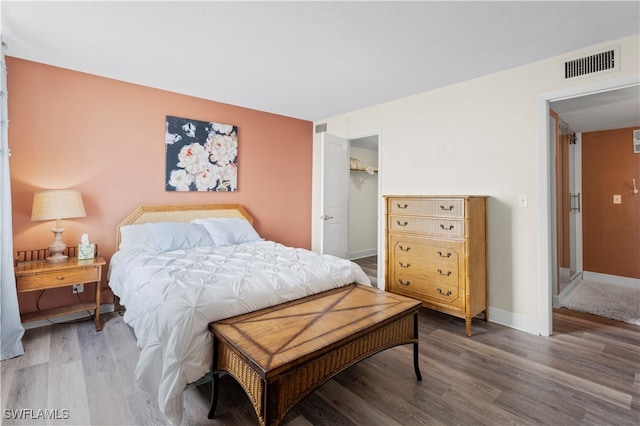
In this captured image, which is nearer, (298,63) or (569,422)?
(569,422)

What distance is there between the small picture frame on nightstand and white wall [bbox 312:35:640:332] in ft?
11.2

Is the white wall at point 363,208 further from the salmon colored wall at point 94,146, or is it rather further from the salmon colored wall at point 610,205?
the salmon colored wall at point 610,205

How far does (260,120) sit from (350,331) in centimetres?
357

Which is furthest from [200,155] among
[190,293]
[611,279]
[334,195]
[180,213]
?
[611,279]

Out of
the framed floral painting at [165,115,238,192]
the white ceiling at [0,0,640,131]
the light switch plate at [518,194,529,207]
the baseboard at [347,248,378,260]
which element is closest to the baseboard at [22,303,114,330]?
the framed floral painting at [165,115,238,192]

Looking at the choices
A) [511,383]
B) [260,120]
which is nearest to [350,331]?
[511,383]

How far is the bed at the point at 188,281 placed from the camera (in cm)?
165

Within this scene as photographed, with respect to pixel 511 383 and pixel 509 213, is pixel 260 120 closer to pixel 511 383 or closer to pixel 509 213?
pixel 509 213

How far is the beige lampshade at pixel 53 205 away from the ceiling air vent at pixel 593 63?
14.8 ft

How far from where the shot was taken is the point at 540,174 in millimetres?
2762

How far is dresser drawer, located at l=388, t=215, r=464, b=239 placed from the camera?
9.23 ft

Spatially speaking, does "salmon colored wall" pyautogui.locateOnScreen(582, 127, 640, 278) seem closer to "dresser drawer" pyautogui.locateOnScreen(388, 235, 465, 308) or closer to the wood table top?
"dresser drawer" pyautogui.locateOnScreen(388, 235, 465, 308)

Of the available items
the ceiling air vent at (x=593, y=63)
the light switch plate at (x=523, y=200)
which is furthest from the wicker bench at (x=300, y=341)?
the ceiling air vent at (x=593, y=63)

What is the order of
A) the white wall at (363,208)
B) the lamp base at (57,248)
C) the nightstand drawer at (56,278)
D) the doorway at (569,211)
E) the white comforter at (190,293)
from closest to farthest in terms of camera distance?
the white comforter at (190,293), the nightstand drawer at (56,278), the lamp base at (57,248), the doorway at (569,211), the white wall at (363,208)
